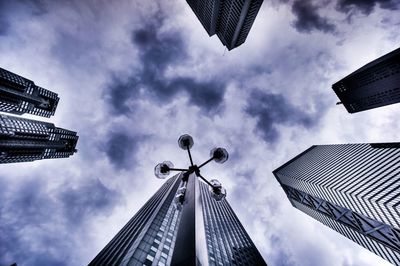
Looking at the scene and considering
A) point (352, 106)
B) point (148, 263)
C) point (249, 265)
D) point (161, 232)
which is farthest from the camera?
point (352, 106)

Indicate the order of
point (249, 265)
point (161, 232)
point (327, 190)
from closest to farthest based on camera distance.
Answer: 1. point (161, 232)
2. point (249, 265)
3. point (327, 190)

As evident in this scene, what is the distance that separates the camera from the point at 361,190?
196 feet

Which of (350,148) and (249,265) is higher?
(350,148)

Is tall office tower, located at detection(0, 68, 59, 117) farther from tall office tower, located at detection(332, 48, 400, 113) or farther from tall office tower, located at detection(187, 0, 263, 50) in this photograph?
tall office tower, located at detection(332, 48, 400, 113)

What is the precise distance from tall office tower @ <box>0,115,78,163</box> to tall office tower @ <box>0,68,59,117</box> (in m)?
7.03

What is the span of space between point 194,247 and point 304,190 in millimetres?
101447

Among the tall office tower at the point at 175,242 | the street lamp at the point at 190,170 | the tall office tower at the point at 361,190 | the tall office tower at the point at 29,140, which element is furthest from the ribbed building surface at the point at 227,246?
the tall office tower at the point at 29,140

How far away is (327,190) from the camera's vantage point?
72.0 meters

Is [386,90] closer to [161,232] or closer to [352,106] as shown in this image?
[352,106]

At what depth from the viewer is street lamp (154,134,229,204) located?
7.52 m

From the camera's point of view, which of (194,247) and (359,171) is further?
(359,171)

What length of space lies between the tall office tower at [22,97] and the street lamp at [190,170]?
122033 millimetres

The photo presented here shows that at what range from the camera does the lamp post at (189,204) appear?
478 cm

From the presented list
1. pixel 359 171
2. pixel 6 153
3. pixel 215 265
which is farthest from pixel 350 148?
pixel 6 153
